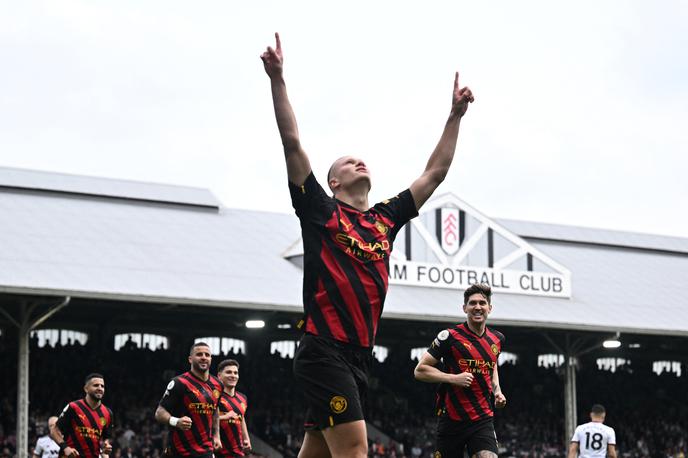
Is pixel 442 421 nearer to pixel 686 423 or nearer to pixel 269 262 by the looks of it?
pixel 269 262

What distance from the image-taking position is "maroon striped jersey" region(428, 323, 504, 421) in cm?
1076

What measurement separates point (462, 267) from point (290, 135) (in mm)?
26529

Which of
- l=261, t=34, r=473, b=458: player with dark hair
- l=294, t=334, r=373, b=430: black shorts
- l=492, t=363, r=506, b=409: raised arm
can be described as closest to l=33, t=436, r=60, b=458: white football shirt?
l=492, t=363, r=506, b=409: raised arm

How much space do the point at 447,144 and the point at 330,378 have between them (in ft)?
4.81

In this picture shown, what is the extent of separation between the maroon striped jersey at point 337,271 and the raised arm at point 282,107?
174 millimetres

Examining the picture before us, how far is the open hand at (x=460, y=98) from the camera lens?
670 cm

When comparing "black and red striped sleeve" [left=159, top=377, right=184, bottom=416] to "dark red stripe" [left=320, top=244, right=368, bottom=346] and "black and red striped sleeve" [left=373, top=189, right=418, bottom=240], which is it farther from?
"dark red stripe" [left=320, top=244, right=368, bottom=346]

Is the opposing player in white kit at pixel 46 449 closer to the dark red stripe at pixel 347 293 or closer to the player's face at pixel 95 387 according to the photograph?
the player's face at pixel 95 387

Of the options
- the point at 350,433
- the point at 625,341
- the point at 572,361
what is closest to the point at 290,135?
the point at 350,433

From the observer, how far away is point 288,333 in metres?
36.7

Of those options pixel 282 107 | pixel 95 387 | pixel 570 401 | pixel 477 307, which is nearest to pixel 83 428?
pixel 95 387

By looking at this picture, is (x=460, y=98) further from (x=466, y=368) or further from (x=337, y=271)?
(x=466, y=368)

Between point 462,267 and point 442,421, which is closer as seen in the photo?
point 442,421

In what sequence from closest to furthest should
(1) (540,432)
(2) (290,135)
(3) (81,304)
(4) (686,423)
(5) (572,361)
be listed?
1. (2) (290,135)
2. (3) (81,304)
3. (5) (572,361)
4. (1) (540,432)
5. (4) (686,423)
